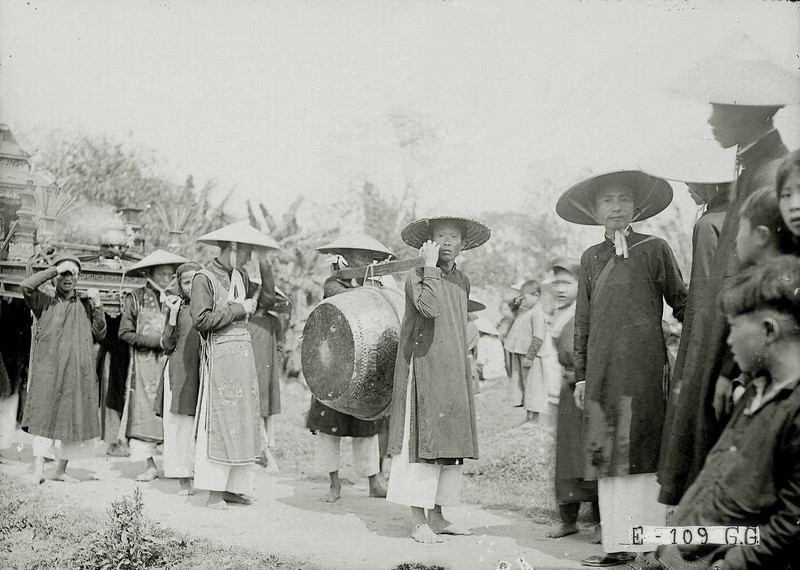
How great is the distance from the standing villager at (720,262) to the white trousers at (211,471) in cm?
331

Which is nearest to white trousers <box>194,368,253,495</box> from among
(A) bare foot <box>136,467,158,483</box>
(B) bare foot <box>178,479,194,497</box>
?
(B) bare foot <box>178,479,194,497</box>

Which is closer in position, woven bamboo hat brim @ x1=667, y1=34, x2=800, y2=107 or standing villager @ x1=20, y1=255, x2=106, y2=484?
woven bamboo hat brim @ x1=667, y1=34, x2=800, y2=107

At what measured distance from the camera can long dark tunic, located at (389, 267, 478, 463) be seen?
16.0 feet

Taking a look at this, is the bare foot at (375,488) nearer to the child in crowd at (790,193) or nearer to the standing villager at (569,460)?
the standing villager at (569,460)

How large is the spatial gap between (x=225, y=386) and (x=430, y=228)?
1960 millimetres

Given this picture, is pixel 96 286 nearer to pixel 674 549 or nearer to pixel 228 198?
pixel 228 198

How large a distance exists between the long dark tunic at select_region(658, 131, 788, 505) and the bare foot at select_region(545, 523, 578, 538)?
4.77 ft

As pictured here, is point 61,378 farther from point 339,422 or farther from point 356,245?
point 356,245

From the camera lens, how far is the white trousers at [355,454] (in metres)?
6.39

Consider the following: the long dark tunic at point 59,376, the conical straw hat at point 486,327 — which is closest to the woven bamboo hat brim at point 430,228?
the long dark tunic at point 59,376

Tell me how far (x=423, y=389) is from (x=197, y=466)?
2012mm

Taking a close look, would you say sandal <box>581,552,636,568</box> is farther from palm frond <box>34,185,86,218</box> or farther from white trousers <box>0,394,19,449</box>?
white trousers <box>0,394,19,449</box>

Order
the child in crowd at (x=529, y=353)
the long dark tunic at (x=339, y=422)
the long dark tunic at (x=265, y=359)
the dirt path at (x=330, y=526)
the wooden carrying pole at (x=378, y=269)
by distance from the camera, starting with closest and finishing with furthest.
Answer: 1. the dirt path at (x=330, y=526)
2. the wooden carrying pole at (x=378, y=269)
3. the long dark tunic at (x=339, y=422)
4. the long dark tunic at (x=265, y=359)
5. the child in crowd at (x=529, y=353)

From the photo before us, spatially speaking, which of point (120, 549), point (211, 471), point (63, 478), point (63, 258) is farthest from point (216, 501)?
point (63, 258)
